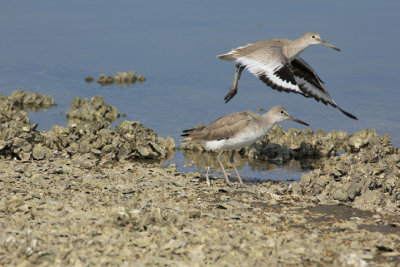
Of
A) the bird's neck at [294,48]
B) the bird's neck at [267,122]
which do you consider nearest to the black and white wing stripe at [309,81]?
the bird's neck at [294,48]

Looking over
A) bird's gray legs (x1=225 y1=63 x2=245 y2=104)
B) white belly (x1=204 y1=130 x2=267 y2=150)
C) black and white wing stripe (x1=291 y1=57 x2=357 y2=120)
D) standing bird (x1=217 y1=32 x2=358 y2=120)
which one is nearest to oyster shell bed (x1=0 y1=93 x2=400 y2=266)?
white belly (x1=204 y1=130 x2=267 y2=150)

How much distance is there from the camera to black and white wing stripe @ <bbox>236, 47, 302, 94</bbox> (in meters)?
10.8

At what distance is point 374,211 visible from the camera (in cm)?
890

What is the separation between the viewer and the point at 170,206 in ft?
27.7

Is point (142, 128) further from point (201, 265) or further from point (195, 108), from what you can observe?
point (201, 265)

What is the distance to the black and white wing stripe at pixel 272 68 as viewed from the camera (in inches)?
425

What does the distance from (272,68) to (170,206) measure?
150 inches

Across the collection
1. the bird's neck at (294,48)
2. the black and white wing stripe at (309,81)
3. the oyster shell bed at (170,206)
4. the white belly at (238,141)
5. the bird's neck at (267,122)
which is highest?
the bird's neck at (294,48)

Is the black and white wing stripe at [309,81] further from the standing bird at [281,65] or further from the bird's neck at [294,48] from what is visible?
the bird's neck at [294,48]

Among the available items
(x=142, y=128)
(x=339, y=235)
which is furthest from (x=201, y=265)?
(x=142, y=128)

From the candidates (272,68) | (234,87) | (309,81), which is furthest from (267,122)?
(309,81)

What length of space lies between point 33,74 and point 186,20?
6007mm

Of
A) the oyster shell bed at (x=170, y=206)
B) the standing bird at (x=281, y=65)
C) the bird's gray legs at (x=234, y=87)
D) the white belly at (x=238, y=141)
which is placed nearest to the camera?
the oyster shell bed at (x=170, y=206)

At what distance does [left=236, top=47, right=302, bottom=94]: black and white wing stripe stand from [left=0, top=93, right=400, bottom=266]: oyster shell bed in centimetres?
147
